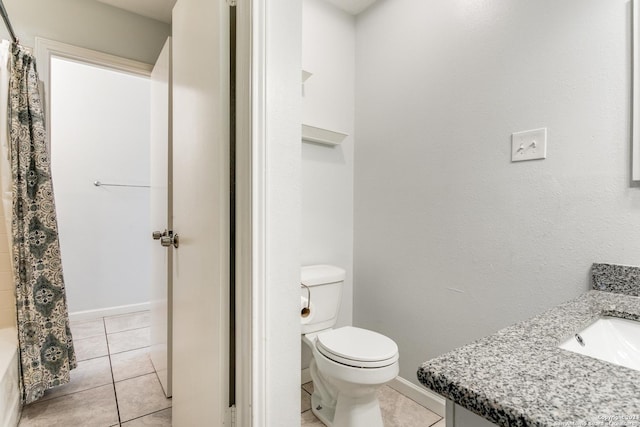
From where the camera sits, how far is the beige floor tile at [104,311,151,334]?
9.19 ft

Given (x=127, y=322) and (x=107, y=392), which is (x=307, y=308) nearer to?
(x=107, y=392)

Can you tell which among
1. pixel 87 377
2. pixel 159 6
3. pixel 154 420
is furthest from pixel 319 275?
pixel 159 6

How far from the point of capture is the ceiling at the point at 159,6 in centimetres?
196

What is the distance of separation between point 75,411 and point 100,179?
210cm

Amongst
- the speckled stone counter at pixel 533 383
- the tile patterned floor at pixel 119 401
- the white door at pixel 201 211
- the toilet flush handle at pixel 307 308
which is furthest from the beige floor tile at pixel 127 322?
the speckled stone counter at pixel 533 383

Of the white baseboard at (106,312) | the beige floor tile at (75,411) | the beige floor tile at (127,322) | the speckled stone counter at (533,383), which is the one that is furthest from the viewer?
the white baseboard at (106,312)

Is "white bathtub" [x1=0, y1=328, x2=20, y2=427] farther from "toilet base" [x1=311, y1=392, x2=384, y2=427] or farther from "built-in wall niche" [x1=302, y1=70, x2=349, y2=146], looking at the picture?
"built-in wall niche" [x1=302, y1=70, x2=349, y2=146]

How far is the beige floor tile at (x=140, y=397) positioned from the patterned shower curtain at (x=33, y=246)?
0.31 m

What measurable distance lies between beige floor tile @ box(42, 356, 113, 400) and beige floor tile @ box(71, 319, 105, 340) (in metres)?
0.51

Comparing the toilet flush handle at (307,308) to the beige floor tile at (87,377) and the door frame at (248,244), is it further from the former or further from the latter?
the beige floor tile at (87,377)

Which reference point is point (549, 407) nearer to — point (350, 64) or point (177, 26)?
point (177, 26)

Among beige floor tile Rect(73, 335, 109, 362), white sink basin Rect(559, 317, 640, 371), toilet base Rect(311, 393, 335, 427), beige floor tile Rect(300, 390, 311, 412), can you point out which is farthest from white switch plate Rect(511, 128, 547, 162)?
beige floor tile Rect(73, 335, 109, 362)

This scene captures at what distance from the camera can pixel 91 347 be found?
242 centimetres

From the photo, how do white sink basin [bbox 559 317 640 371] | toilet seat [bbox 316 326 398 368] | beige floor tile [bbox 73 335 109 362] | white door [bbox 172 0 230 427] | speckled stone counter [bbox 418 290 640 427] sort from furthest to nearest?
beige floor tile [bbox 73 335 109 362] → toilet seat [bbox 316 326 398 368] → white door [bbox 172 0 230 427] → white sink basin [bbox 559 317 640 371] → speckled stone counter [bbox 418 290 640 427]
